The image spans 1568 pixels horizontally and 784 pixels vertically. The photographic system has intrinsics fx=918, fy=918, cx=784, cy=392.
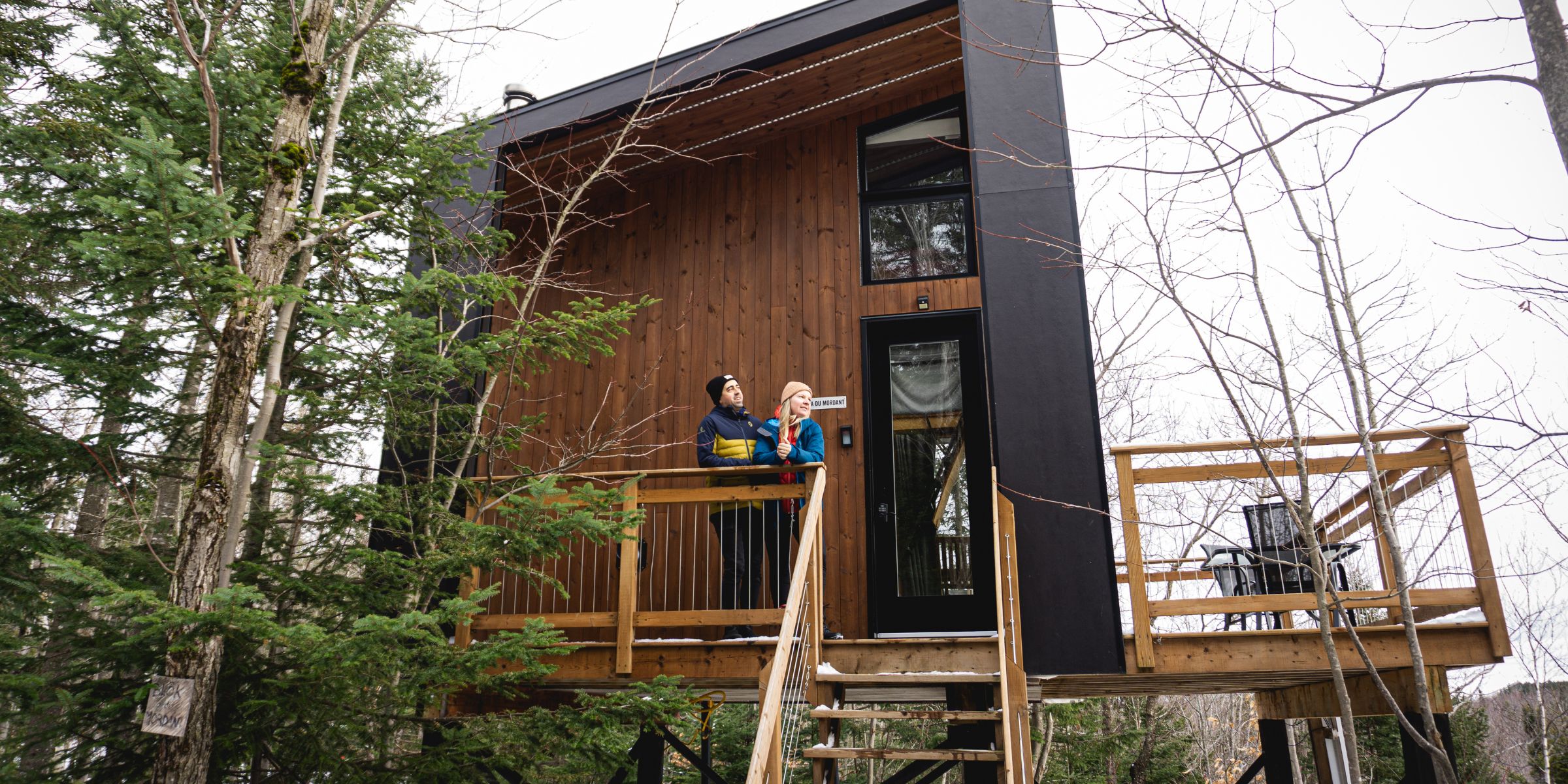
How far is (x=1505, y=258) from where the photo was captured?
3.94 m

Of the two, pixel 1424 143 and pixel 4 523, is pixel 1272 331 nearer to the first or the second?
pixel 4 523

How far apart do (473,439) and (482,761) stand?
168 centimetres

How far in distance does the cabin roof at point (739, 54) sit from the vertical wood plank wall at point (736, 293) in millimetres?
980

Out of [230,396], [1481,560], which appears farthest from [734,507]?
[1481,560]

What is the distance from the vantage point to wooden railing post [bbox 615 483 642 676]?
5.07 m

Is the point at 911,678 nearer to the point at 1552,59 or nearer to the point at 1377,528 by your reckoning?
the point at 1377,528

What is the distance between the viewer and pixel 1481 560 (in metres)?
4.66

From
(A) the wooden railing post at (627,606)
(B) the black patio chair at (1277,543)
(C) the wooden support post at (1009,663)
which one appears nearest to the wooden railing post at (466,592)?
→ (A) the wooden railing post at (627,606)

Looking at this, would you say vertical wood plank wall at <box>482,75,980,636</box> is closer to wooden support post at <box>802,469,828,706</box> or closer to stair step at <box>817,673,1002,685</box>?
wooden support post at <box>802,469,828,706</box>

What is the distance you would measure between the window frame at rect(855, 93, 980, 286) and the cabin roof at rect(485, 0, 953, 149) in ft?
3.12

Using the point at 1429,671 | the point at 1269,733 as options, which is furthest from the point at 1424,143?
the point at 1429,671

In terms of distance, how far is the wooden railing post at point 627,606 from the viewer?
507cm

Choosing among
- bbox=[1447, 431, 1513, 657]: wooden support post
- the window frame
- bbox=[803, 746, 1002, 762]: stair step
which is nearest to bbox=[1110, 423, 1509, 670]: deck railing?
bbox=[1447, 431, 1513, 657]: wooden support post

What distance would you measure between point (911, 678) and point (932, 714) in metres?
0.38
